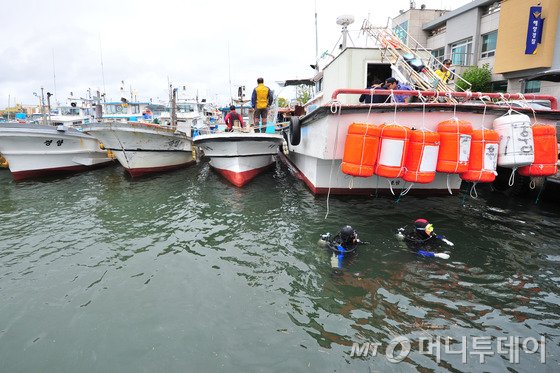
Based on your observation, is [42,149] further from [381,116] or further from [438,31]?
[438,31]

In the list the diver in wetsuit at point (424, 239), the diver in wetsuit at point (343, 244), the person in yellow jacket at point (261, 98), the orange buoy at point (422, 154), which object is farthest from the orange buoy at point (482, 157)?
the person in yellow jacket at point (261, 98)

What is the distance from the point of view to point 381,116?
19.6 ft

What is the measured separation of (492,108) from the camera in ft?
19.4

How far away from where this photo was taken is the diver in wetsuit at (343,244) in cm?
472

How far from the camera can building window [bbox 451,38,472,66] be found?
2098 centimetres

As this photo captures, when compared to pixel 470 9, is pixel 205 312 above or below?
below

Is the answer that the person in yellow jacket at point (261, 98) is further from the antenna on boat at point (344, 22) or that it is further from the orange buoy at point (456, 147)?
the orange buoy at point (456, 147)

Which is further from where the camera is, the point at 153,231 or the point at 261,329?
the point at 153,231

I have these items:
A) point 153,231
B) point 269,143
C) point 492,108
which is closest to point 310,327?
point 153,231

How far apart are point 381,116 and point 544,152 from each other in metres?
2.87

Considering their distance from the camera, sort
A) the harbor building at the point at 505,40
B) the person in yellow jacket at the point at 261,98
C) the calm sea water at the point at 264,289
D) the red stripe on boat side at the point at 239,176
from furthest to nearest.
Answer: the harbor building at the point at 505,40 < the person in yellow jacket at the point at 261,98 < the red stripe on boat side at the point at 239,176 < the calm sea water at the point at 264,289

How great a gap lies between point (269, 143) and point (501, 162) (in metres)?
6.38

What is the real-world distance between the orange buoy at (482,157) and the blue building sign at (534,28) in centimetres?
1470

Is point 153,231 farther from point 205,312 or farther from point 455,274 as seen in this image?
point 455,274
